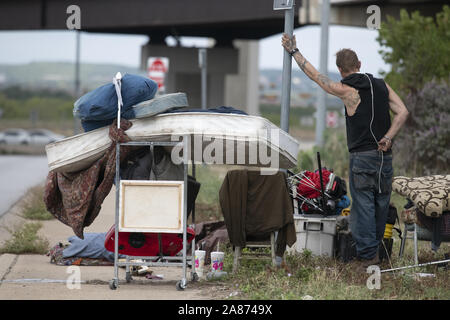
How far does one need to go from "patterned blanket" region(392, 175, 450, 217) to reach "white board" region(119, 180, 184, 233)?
7.50ft

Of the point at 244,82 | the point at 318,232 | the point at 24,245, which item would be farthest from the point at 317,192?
the point at 244,82

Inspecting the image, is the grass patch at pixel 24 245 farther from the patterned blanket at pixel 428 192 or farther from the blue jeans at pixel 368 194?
the patterned blanket at pixel 428 192

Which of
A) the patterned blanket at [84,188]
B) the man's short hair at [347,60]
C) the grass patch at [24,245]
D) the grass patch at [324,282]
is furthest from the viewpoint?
the grass patch at [24,245]

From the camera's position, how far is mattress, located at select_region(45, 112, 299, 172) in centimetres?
779

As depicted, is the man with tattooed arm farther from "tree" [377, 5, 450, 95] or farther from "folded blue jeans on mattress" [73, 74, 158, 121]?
"tree" [377, 5, 450, 95]

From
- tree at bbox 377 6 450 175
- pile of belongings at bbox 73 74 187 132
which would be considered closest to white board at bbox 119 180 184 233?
pile of belongings at bbox 73 74 187 132

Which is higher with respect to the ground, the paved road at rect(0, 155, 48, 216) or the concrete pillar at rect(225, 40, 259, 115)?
the concrete pillar at rect(225, 40, 259, 115)

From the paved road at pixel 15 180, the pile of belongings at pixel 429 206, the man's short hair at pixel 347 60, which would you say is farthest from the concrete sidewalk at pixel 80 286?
the paved road at pixel 15 180

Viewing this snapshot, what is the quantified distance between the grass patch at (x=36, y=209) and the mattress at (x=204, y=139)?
5455 mm

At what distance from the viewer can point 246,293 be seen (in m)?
7.28

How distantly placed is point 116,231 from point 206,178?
10.2 metres

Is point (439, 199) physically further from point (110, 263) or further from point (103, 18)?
point (103, 18)

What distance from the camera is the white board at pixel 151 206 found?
7.66 meters
